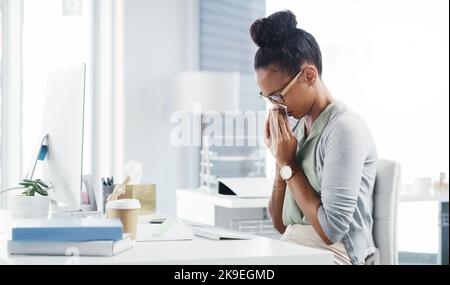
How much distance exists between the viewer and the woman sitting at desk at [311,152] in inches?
86.1

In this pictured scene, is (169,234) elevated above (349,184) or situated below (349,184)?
below

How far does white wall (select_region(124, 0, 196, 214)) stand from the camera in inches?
192

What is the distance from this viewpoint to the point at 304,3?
491 cm

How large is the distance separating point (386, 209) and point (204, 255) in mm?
831

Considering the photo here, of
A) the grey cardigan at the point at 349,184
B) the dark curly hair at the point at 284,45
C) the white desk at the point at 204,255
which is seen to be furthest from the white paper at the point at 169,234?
the dark curly hair at the point at 284,45

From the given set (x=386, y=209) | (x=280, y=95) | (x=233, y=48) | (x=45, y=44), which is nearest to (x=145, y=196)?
(x=280, y=95)

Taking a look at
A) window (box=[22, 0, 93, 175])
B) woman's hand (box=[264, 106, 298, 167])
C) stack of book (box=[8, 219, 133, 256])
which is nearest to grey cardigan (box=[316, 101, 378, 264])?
woman's hand (box=[264, 106, 298, 167])

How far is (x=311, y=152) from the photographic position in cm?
231

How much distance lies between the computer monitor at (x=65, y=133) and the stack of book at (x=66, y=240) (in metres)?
0.44

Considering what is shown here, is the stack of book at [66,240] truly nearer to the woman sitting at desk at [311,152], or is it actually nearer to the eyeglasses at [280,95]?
the woman sitting at desk at [311,152]

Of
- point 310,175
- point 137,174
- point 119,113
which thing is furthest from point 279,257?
point 119,113

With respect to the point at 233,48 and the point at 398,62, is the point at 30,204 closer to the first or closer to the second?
the point at 233,48

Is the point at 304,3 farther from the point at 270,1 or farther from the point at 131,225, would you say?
the point at 131,225
